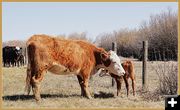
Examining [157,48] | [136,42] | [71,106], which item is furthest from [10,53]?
[71,106]

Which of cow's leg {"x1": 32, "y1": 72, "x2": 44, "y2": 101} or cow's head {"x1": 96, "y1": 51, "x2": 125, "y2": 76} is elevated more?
cow's head {"x1": 96, "y1": 51, "x2": 125, "y2": 76}

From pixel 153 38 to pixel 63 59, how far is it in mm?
27231

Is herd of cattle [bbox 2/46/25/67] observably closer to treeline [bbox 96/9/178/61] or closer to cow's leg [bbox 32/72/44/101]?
treeline [bbox 96/9/178/61]

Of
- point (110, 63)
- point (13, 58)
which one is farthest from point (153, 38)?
point (110, 63)

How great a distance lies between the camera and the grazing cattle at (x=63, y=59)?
10938mm

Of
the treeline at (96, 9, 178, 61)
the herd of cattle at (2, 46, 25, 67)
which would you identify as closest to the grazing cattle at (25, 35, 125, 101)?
the treeline at (96, 9, 178, 61)

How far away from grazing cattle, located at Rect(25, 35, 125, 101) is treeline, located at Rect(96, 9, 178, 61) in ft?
37.7

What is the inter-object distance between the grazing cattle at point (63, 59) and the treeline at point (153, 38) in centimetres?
1149

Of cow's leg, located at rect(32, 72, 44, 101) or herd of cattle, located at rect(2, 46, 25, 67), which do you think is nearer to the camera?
cow's leg, located at rect(32, 72, 44, 101)

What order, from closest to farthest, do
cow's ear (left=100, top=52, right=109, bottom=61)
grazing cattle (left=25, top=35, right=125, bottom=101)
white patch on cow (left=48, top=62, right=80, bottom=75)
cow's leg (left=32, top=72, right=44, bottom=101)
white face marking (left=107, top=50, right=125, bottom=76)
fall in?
cow's leg (left=32, top=72, right=44, bottom=101) < grazing cattle (left=25, top=35, right=125, bottom=101) < white patch on cow (left=48, top=62, right=80, bottom=75) < white face marking (left=107, top=50, right=125, bottom=76) < cow's ear (left=100, top=52, right=109, bottom=61)

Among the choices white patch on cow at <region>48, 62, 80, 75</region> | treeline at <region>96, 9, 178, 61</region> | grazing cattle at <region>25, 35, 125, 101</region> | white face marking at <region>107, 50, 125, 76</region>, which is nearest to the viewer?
grazing cattle at <region>25, 35, 125, 101</region>

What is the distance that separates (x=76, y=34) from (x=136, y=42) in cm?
823

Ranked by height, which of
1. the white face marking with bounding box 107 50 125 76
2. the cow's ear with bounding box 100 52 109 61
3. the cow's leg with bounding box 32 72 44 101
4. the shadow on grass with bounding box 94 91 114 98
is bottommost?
the shadow on grass with bounding box 94 91 114 98

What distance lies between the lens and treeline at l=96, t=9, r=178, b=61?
30195 millimetres
